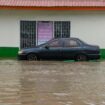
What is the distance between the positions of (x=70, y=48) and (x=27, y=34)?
3.88m

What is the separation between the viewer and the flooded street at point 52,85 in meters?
13.3

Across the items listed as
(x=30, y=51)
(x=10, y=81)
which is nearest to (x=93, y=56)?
(x=30, y=51)

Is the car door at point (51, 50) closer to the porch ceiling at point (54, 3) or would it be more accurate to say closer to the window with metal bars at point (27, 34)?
the window with metal bars at point (27, 34)

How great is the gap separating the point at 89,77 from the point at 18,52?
10069 millimetres

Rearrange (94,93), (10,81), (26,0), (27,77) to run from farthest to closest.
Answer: (26,0) → (27,77) → (10,81) → (94,93)

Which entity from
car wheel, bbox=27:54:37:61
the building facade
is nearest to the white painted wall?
the building facade

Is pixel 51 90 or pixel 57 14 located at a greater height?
pixel 57 14

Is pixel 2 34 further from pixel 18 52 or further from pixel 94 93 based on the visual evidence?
pixel 94 93

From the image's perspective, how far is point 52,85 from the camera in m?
16.5

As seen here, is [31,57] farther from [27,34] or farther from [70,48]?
[27,34]

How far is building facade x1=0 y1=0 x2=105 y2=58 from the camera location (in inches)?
1190

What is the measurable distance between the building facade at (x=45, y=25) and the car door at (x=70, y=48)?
101 inches

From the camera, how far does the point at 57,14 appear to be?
99.8ft

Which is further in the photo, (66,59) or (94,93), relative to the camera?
(66,59)
